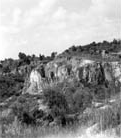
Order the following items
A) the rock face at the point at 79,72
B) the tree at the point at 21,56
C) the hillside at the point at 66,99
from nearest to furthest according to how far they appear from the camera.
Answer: the hillside at the point at 66,99 → the rock face at the point at 79,72 → the tree at the point at 21,56

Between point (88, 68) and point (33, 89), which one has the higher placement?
point (88, 68)

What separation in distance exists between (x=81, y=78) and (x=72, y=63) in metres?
3.89

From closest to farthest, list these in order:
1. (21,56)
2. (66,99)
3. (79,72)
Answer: (66,99) < (79,72) < (21,56)

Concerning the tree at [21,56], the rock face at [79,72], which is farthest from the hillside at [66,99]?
the tree at [21,56]

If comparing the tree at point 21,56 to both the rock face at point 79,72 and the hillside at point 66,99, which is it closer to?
the hillside at point 66,99

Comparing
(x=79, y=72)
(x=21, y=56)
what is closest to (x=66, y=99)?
(x=79, y=72)

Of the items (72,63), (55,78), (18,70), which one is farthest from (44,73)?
(18,70)

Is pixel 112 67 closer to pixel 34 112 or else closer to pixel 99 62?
pixel 99 62

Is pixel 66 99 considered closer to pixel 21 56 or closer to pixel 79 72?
pixel 79 72

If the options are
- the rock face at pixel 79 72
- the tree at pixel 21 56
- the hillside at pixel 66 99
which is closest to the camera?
the hillside at pixel 66 99

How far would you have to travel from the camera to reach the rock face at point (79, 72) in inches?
1228

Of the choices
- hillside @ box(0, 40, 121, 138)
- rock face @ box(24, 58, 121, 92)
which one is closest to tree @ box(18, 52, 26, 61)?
hillside @ box(0, 40, 121, 138)

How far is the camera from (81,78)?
3238cm

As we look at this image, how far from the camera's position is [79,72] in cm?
3356
